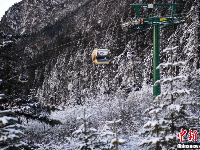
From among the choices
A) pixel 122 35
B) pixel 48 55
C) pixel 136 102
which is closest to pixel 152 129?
pixel 136 102

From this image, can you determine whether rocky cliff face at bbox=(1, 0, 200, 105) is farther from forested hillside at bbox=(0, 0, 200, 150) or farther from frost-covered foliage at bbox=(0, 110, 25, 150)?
frost-covered foliage at bbox=(0, 110, 25, 150)

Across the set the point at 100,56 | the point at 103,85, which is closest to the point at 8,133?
the point at 100,56

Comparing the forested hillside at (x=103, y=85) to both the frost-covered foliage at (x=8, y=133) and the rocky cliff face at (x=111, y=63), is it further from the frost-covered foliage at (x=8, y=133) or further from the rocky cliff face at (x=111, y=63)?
the frost-covered foliage at (x=8, y=133)

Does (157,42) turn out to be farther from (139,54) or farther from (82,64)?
(82,64)

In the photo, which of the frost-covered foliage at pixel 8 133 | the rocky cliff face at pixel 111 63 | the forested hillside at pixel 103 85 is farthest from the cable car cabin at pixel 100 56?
the frost-covered foliage at pixel 8 133

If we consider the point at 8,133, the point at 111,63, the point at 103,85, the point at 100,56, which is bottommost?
the point at 103,85

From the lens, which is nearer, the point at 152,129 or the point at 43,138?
the point at 152,129

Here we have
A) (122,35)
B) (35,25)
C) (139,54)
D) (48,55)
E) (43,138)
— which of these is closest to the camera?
(43,138)

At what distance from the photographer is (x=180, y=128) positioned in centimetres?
523

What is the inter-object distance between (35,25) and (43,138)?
630 feet

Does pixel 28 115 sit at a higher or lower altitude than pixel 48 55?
lower

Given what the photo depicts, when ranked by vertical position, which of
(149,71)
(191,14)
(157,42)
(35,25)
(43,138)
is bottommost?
(43,138)

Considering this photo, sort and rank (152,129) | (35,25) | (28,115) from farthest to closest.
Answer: (35,25) → (28,115) → (152,129)

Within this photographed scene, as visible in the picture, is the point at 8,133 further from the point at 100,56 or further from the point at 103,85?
the point at 103,85
